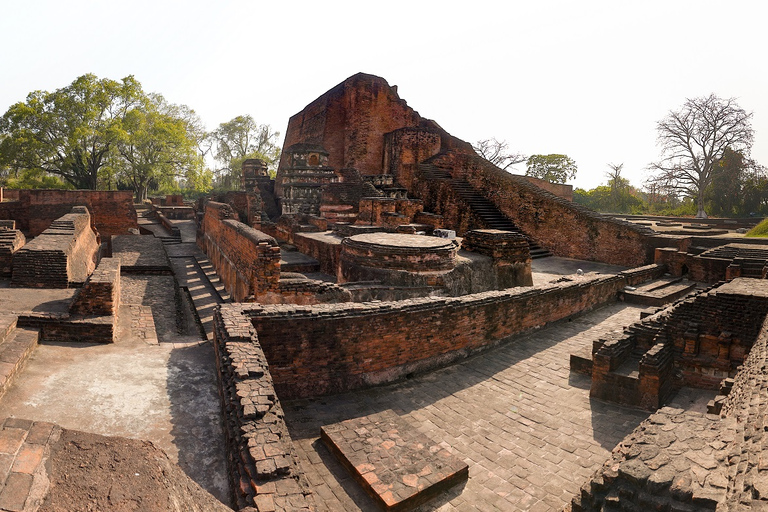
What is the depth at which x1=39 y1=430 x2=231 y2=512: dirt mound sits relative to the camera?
1926mm

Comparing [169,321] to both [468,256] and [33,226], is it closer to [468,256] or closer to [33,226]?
[468,256]

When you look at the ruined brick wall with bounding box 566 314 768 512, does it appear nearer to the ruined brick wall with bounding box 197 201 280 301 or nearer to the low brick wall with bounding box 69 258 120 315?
the low brick wall with bounding box 69 258 120 315

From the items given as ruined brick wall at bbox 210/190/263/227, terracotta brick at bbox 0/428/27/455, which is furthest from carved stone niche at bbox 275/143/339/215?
terracotta brick at bbox 0/428/27/455

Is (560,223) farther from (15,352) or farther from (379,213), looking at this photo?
(15,352)

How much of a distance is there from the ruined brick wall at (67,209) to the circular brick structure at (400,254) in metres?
11.2

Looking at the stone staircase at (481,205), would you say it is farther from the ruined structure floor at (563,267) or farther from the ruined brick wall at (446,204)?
the ruined structure floor at (563,267)

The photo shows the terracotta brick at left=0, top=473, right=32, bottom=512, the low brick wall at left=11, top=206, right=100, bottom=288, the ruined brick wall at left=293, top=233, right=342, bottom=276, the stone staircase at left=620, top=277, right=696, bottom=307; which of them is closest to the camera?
the terracotta brick at left=0, top=473, right=32, bottom=512

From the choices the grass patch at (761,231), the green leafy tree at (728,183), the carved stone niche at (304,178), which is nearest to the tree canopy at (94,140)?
the carved stone niche at (304,178)

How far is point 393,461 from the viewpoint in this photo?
3.36m

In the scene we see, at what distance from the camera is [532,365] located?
584 centimetres

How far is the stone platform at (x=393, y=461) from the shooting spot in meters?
3.10

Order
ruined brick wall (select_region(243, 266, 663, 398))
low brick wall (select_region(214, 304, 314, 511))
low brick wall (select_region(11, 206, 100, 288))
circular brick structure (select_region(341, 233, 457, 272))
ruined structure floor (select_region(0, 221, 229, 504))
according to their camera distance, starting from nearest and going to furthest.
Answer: low brick wall (select_region(214, 304, 314, 511)) → ruined structure floor (select_region(0, 221, 229, 504)) → ruined brick wall (select_region(243, 266, 663, 398)) → low brick wall (select_region(11, 206, 100, 288)) → circular brick structure (select_region(341, 233, 457, 272))

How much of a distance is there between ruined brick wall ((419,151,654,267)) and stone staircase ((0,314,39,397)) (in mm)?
13777

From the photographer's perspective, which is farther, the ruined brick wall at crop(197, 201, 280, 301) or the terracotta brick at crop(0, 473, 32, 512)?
the ruined brick wall at crop(197, 201, 280, 301)
